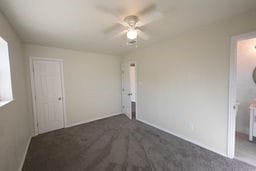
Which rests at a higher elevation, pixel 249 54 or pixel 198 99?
pixel 249 54

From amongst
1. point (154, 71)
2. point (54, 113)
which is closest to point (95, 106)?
point (54, 113)

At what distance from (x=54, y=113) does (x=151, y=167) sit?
9.69 feet

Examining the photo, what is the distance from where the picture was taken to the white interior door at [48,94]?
320 centimetres

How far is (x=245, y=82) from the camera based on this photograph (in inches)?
116

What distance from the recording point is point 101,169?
1.93 metres

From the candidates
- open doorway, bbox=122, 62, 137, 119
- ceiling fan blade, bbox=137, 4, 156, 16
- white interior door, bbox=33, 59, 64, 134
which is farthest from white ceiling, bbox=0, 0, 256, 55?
open doorway, bbox=122, 62, 137, 119

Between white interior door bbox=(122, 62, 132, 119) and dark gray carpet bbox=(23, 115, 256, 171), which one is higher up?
white interior door bbox=(122, 62, 132, 119)

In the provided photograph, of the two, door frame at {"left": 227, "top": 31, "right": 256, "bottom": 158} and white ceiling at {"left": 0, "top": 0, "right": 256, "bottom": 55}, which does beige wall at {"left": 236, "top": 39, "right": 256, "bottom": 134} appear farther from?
white ceiling at {"left": 0, "top": 0, "right": 256, "bottom": 55}

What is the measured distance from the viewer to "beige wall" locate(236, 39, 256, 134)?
2836mm

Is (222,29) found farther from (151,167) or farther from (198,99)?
(151,167)

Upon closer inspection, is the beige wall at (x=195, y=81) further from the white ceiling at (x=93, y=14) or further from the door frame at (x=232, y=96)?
the white ceiling at (x=93, y=14)

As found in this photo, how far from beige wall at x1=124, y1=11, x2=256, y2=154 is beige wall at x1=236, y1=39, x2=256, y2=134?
1.33 meters

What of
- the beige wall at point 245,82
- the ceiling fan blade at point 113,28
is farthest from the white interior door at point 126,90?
the beige wall at point 245,82

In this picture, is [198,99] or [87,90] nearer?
[198,99]
